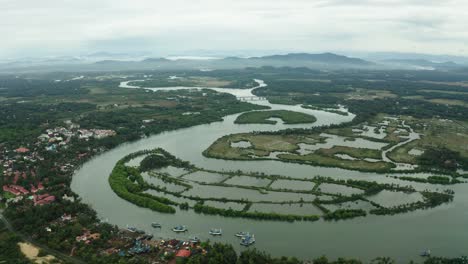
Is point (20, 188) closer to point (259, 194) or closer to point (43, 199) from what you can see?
point (43, 199)

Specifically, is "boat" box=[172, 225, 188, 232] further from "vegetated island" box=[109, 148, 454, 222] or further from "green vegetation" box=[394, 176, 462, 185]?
"green vegetation" box=[394, 176, 462, 185]

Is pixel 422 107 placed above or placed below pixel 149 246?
above

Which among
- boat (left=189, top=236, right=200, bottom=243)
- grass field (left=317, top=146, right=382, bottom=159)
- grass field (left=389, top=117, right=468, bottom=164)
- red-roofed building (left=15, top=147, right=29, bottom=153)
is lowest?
boat (left=189, top=236, right=200, bottom=243)

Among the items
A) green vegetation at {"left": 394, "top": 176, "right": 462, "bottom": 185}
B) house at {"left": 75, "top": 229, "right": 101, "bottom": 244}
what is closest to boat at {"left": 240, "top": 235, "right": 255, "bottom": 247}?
house at {"left": 75, "top": 229, "right": 101, "bottom": 244}

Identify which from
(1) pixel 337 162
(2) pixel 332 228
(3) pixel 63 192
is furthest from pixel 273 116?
(3) pixel 63 192

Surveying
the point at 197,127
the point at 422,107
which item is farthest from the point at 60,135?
the point at 422,107

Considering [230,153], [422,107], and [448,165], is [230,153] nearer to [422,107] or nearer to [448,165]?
[448,165]

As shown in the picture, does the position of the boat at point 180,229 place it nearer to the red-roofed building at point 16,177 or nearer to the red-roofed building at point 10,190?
the red-roofed building at point 10,190
